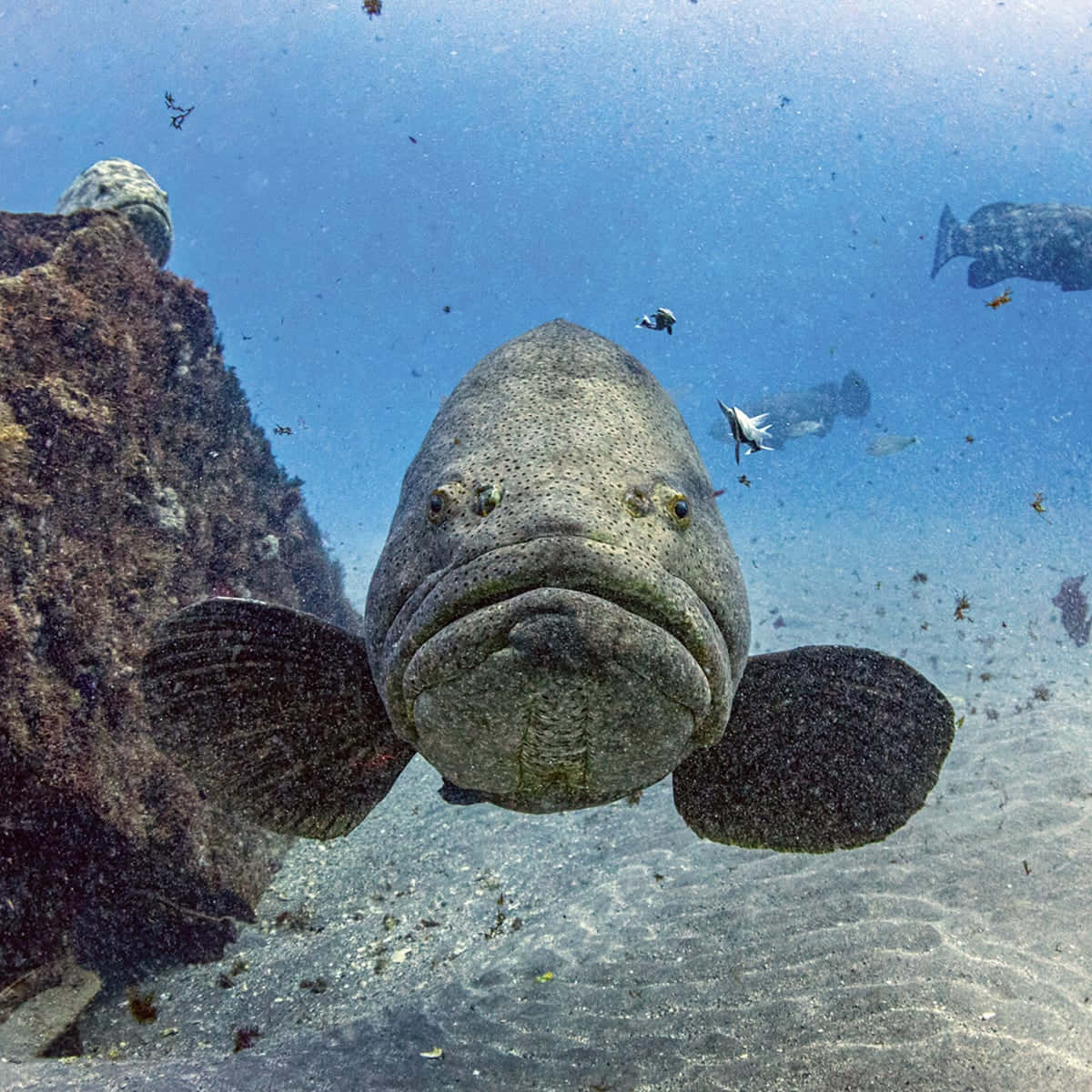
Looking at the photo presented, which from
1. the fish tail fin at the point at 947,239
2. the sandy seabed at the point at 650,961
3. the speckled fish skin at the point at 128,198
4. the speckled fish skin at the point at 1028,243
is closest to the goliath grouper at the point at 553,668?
the sandy seabed at the point at 650,961

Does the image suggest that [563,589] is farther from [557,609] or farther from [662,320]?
[662,320]

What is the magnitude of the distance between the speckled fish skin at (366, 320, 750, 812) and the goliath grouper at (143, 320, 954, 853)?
0.01m

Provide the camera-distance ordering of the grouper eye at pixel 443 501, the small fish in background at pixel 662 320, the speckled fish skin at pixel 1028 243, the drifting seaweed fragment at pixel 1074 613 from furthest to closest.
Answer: the speckled fish skin at pixel 1028 243
the drifting seaweed fragment at pixel 1074 613
the small fish in background at pixel 662 320
the grouper eye at pixel 443 501

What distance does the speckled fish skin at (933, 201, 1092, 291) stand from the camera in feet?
65.4

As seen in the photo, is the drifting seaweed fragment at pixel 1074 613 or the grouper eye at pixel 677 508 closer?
the grouper eye at pixel 677 508

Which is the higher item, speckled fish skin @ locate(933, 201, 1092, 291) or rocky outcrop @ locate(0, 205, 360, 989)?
speckled fish skin @ locate(933, 201, 1092, 291)

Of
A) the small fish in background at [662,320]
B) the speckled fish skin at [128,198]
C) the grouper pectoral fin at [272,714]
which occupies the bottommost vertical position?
the grouper pectoral fin at [272,714]

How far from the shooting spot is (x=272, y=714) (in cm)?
354

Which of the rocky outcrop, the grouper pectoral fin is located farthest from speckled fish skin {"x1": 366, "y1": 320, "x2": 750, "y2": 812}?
the rocky outcrop

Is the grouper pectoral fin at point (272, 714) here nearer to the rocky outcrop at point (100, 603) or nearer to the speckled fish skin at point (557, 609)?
the speckled fish skin at point (557, 609)

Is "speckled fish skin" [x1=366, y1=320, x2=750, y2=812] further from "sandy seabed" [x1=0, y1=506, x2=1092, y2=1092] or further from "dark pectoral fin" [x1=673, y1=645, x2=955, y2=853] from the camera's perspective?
"sandy seabed" [x1=0, y1=506, x2=1092, y2=1092]

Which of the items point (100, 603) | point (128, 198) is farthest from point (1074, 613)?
point (128, 198)

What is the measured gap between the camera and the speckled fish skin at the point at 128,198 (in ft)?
24.8

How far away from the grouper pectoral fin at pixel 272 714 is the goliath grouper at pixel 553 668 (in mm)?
10
